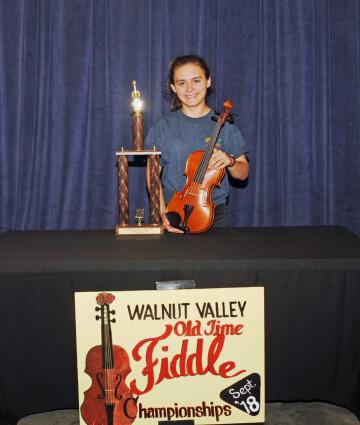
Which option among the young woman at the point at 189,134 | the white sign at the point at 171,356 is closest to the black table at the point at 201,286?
the white sign at the point at 171,356

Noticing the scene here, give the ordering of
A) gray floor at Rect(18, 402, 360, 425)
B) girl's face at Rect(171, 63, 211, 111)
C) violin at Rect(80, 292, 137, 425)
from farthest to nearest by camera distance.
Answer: girl's face at Rect(171, 63, 211, 111), gray floor at Rect(18, 402, 360, 425), violin at Rect(80, 292, 137, 425)

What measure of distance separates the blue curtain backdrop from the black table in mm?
1277

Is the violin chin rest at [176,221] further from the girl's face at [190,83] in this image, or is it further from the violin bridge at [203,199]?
the girl's face at [190,83]

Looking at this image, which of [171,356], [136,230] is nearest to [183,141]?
[136,230]

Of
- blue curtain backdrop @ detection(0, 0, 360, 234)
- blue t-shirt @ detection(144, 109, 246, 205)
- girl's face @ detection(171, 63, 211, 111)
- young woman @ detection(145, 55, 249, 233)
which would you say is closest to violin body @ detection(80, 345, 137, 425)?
young woman @ detection(145, 55, 249, 233)

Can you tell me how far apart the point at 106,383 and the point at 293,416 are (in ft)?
2.42

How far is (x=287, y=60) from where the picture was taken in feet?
9.62

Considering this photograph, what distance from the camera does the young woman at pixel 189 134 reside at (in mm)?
2238

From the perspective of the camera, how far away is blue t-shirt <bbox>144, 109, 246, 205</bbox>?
7.41 feet

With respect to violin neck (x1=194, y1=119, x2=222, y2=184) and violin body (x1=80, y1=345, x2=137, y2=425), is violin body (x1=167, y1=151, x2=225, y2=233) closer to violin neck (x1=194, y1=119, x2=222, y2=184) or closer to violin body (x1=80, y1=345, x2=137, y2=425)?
violin neck (x1=194, y1=119, x2=222, y2=184)

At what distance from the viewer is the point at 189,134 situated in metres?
2.28

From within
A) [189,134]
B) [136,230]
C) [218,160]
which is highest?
[189,134]

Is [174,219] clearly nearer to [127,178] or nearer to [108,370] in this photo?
[127,178]

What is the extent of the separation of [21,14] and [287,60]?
4.79 ft
